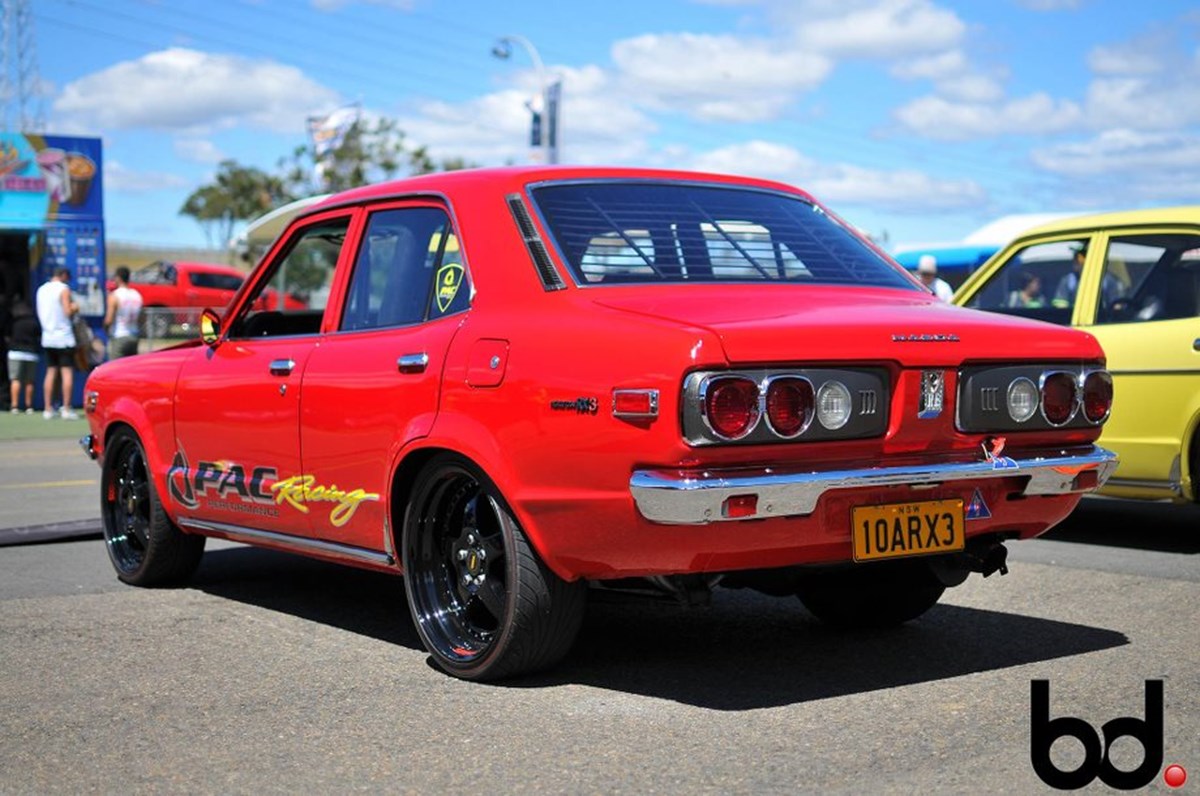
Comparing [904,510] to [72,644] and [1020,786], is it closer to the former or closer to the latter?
[1020,786]

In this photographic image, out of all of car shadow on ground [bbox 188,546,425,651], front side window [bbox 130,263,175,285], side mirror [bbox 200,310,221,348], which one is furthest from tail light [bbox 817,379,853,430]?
front side window [bbox 130,263,175,285]

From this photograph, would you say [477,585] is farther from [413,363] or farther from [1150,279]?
[1150,279]

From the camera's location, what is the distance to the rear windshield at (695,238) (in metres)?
5.27

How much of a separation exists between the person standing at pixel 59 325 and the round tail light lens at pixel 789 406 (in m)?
16.6

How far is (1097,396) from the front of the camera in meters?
5.29

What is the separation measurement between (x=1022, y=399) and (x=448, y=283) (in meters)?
1.96

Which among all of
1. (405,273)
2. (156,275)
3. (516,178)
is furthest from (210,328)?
(156,275)

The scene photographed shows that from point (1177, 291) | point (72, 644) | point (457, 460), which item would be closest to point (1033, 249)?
point (1177, 291)

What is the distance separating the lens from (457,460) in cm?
511

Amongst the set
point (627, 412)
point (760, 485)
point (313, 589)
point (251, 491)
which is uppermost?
point (627, 412)

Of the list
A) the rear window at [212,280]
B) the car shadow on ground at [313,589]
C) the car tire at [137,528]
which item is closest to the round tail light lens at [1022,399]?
the car shadow on ground at [313,589]

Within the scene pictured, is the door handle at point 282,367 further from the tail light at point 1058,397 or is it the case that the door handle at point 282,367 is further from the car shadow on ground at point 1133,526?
the car shadow on ground at point 1133,526

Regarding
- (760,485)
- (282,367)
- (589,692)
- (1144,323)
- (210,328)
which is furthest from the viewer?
(1144,323)

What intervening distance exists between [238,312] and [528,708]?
2.68m
